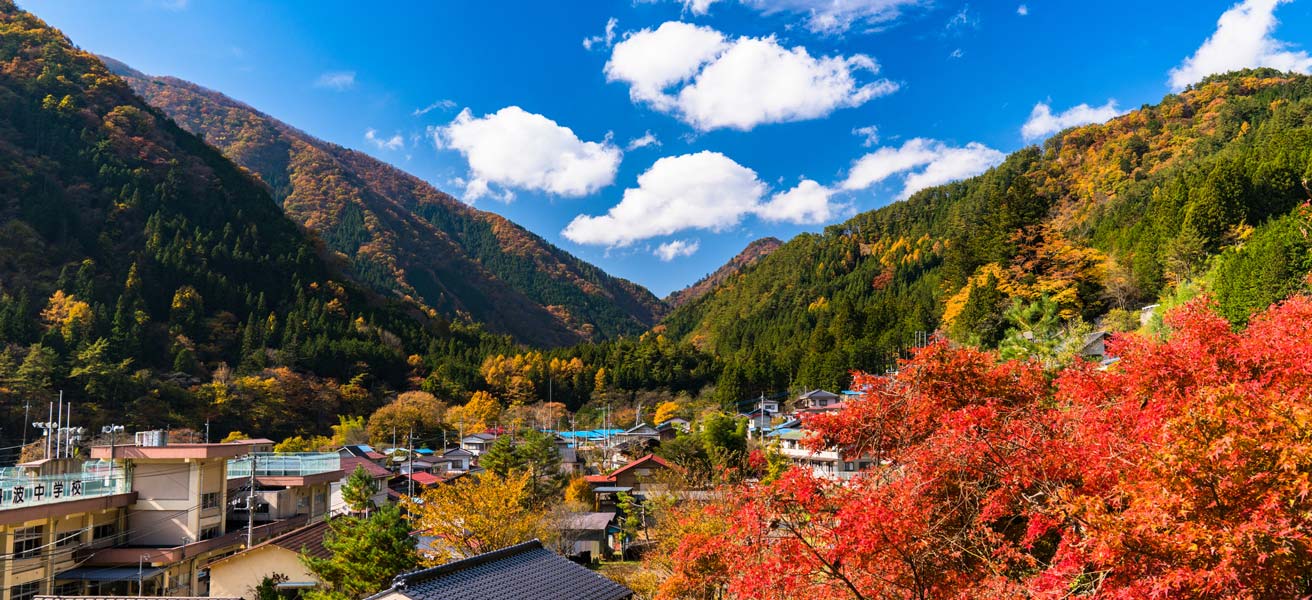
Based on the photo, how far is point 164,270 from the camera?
61844 millimetres

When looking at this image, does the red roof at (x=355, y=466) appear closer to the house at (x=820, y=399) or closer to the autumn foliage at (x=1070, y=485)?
the autumn foliage at (x=1070, y=485)

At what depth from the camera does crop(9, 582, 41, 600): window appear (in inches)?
545

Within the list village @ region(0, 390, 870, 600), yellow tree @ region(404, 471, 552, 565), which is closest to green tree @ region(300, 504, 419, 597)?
village @ region(0, 390, 870, 600)

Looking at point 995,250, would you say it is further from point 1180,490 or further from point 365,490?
point 1180,490

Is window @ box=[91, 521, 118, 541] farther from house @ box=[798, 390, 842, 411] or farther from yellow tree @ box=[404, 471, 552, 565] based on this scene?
house @ box=[798, 390, 842, 411]

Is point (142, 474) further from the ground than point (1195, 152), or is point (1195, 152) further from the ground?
point (1195, 152)

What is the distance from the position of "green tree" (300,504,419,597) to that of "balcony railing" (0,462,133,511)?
5.93m

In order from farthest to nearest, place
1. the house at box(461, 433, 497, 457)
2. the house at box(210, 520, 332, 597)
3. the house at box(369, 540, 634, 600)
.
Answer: the house at box(461, 433, 497, 457)
the house at box(210, 520, 332, 597)
the house at box(369, 540, 634, 600)

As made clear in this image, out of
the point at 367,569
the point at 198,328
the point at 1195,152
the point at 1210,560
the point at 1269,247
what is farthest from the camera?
the point at 198,328

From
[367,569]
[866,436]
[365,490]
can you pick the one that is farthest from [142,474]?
[866,436]

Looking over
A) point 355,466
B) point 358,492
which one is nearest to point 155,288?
point 355,466

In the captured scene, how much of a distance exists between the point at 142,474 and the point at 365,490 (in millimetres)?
5903

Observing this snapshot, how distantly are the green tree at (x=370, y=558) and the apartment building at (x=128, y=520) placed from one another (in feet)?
16.1

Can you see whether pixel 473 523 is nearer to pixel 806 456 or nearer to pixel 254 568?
pixel 254 568
